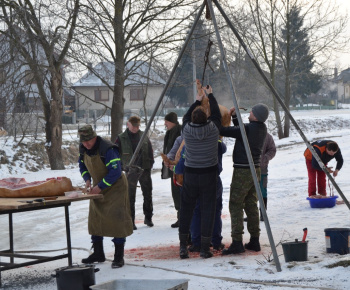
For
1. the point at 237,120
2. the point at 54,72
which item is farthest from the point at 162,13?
the point at 237,120

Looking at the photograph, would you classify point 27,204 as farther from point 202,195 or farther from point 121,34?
point 121,34

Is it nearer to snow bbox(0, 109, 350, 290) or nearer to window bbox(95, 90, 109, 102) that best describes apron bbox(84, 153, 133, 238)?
snow bbox(0, 109, 350, 290)

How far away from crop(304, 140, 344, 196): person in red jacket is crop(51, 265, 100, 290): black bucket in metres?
5.95

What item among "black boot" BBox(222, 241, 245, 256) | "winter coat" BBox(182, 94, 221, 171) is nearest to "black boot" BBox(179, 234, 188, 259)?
"black boot" BBox(222, 241, 245, 256)

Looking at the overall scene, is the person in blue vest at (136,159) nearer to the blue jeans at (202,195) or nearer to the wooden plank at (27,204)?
the blue jeans at (202,195)

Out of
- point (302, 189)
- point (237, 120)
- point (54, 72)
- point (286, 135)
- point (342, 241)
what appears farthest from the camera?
point (286, 135)

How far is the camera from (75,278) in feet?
19.6

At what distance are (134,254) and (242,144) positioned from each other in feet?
6.58

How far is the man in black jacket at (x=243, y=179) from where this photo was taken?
7902mm

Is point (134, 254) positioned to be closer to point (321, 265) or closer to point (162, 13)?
point (321, 265)

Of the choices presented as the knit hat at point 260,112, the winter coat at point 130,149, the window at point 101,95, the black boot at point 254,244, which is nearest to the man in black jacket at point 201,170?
the knit hat at point 260,112

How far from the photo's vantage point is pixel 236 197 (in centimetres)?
794

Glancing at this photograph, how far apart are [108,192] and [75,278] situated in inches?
71.1

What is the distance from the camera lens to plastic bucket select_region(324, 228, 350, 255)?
7.52 metres
